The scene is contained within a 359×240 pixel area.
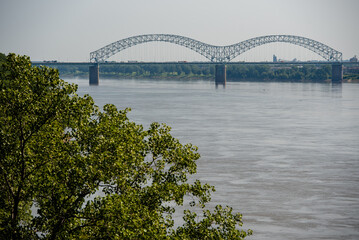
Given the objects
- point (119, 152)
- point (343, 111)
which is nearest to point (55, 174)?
point (119, 152)

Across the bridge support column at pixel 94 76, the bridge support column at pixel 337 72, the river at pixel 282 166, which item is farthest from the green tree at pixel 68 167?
the bridge support column at pixel 337 72

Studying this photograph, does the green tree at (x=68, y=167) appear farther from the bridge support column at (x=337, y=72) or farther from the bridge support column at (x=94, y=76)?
the bridge support column at (x=337, y=72)

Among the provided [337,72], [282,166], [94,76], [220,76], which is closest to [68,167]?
[282,166]

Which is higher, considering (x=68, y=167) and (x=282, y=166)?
(x=68, y=167)

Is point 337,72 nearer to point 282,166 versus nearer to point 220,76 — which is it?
point 220,76

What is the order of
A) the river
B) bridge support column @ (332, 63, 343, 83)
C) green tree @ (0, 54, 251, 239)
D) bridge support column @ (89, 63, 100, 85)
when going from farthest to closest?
1. bridge support column @ (332, 63, 343, 83)
2. bridge support column @ (89, 63, 100, 85)
3. the river
4. green tree @ (0, 54, 251, 239)

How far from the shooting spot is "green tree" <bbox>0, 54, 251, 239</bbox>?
42.0ft

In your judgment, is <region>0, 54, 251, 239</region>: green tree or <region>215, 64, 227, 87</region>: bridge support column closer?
<region>0, 54, 251, 239</region>: green tree

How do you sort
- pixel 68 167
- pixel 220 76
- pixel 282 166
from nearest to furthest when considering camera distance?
pixel 68 167
pixel 282 166
pixel 220 76

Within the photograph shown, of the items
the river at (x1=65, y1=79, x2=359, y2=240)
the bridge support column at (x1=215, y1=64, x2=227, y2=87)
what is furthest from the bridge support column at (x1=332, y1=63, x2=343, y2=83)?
the river at (x1=65, y1=79, x2=359, y2=240)

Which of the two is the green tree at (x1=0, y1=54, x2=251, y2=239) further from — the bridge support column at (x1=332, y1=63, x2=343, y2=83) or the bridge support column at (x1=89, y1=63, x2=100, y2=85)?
the bridge support column at (x1=332, y1=63, x2=343, y2=83)

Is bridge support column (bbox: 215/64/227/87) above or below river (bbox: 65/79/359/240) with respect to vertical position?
above

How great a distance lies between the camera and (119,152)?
42.4ft

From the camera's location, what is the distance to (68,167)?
523 inches
